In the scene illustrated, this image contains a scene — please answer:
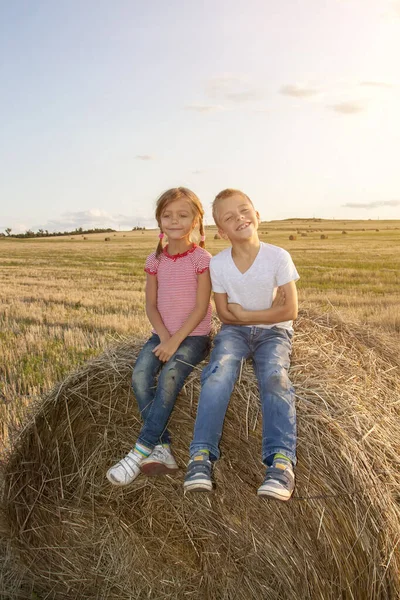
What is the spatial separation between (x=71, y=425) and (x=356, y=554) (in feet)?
6.09

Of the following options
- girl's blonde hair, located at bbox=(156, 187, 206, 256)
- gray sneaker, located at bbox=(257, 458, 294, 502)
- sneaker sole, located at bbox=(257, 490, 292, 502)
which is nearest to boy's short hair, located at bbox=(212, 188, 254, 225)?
girl's blonde hair, located at bbox=(156, 187, 206, 256)

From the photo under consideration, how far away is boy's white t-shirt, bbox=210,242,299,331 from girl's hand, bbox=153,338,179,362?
1.58ft

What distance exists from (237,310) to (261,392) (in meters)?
0.76

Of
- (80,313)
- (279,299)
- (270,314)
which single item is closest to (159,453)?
(270,314)

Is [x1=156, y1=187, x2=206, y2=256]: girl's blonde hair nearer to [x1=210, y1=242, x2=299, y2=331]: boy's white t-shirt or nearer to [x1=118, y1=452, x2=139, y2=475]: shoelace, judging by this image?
[x1=210, y1=242, x2=299, y2=331]: boy's white t-shirt

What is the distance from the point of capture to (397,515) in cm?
309

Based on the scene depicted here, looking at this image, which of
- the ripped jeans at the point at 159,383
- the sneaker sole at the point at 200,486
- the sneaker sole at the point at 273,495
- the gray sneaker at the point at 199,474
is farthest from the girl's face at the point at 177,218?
the sneaker sole at the point at 273,495

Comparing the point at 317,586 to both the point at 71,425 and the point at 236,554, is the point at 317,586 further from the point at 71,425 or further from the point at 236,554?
the point at 71,425

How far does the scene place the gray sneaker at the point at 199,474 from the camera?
3.05 m

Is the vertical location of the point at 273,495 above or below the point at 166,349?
below

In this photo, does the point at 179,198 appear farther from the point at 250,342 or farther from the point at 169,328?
the point at 250,342

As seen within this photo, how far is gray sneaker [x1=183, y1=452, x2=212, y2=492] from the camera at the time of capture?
120 inches

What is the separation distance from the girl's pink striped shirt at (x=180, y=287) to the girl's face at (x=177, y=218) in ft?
0.48

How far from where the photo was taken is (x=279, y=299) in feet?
13.2
